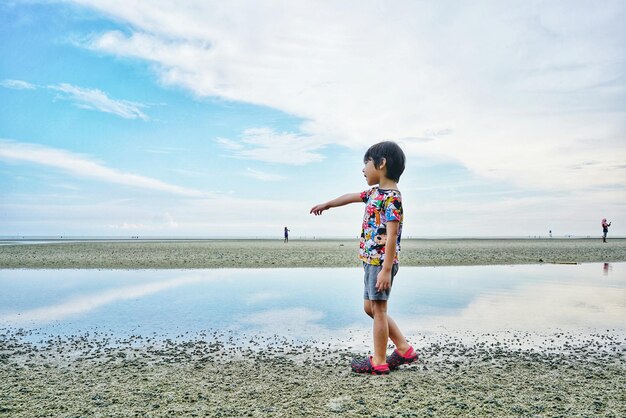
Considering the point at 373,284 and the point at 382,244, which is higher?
the point at 382,244

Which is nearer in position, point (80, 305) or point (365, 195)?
point (365, 195)

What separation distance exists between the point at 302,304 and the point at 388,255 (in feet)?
19.0

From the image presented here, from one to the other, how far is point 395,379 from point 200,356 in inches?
109

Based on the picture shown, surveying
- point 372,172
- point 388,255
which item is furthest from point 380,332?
point 372,172

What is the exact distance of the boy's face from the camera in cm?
620

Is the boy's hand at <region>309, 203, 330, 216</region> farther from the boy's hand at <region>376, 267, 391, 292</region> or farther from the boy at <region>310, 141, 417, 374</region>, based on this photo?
the boy's hand at <region>376, 267, 391, 292</region>

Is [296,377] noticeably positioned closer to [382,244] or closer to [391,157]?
[382,244]

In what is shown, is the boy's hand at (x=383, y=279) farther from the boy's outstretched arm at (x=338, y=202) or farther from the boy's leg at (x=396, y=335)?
the boy's outstretched arm at (x=338, y=202)

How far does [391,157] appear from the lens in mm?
6133

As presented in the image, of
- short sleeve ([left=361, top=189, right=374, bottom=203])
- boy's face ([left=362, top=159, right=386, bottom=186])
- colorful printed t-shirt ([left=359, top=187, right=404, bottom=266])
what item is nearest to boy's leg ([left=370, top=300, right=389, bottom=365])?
colorful printed t-shirt ([left=359, top=187, right=404, bottom=266])

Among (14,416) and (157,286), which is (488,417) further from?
(157,286)

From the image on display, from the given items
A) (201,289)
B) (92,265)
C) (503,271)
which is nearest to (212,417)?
(201,289)

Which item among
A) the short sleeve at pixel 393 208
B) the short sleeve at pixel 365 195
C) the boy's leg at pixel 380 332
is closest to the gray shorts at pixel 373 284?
the boy's leg at pixel 380 332

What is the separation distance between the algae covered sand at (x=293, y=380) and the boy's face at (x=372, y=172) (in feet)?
8.09
